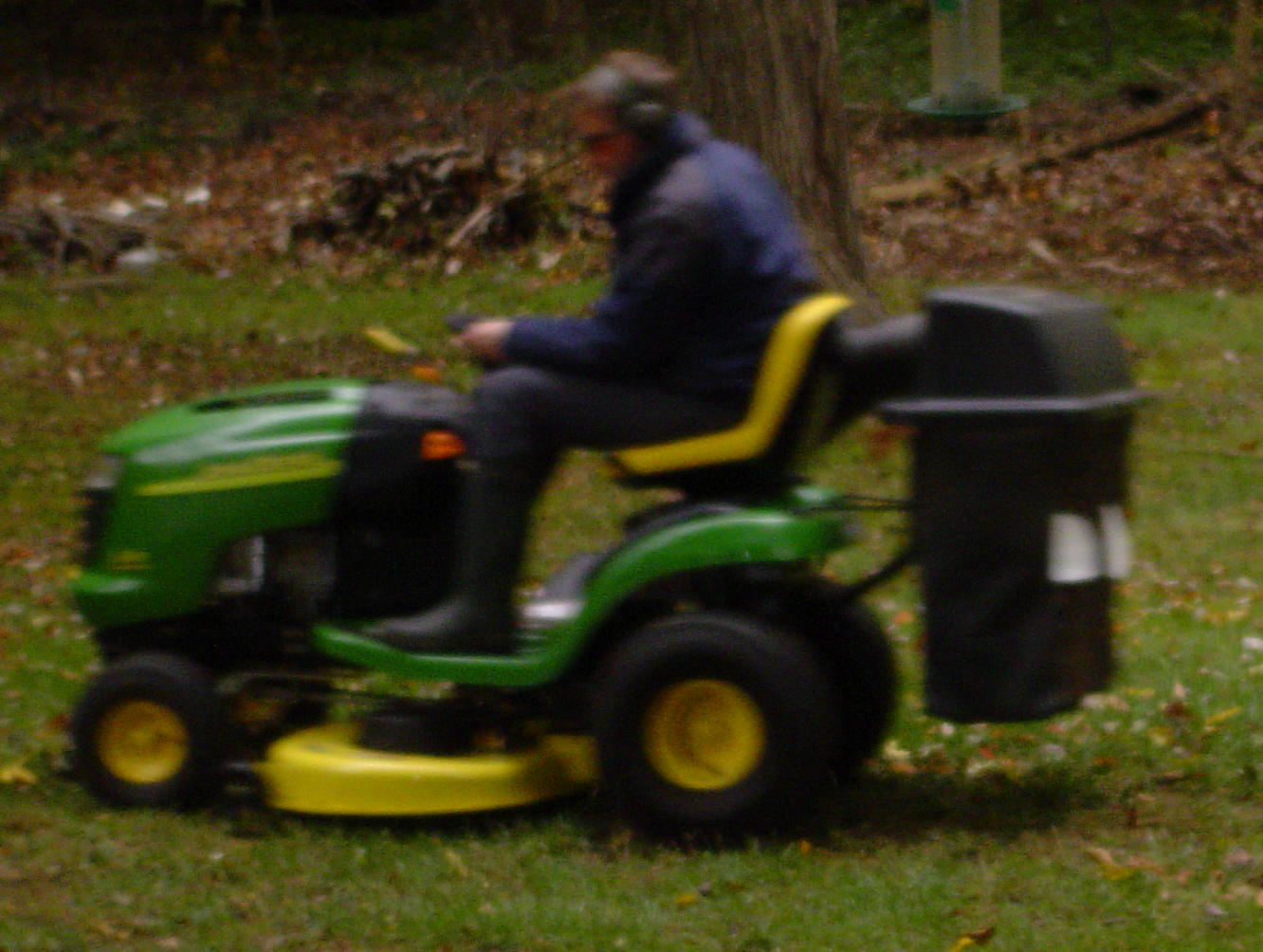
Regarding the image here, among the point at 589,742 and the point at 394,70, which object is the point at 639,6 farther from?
the point at 589,742

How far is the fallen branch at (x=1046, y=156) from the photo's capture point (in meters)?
16.5

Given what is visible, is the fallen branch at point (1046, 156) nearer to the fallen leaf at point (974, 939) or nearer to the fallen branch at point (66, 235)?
the fallen branch at point (66, 235)

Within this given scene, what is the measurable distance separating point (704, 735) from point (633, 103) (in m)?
1.59

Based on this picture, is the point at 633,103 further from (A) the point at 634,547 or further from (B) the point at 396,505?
(B) the point at 396,505

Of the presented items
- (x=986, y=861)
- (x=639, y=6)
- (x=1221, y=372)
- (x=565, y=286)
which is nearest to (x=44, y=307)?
(x=565, y=286)

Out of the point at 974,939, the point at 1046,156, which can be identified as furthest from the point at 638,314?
the point at 1046,156

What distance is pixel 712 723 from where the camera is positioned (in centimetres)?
520

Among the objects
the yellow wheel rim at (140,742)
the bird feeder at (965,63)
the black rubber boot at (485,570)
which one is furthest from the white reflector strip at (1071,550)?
the bird feeder at (965,63)

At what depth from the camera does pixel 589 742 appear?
220 inches

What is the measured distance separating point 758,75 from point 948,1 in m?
3.17

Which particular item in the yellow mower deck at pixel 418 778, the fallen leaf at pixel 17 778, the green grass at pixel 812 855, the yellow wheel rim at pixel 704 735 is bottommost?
the green grass at pixel 812 855

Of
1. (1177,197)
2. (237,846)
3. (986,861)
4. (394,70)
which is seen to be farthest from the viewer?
(394,70)

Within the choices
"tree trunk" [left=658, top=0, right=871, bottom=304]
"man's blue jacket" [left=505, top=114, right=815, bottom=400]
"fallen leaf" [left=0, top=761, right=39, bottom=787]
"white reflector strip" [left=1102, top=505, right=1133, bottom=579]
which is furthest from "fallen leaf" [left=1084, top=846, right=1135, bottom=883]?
"tree trunk" [left=658, top=0, right=871, bottom=304]

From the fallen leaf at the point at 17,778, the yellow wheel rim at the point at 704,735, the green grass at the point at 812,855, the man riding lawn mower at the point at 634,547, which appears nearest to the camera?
the green grass at the point at 812,855
